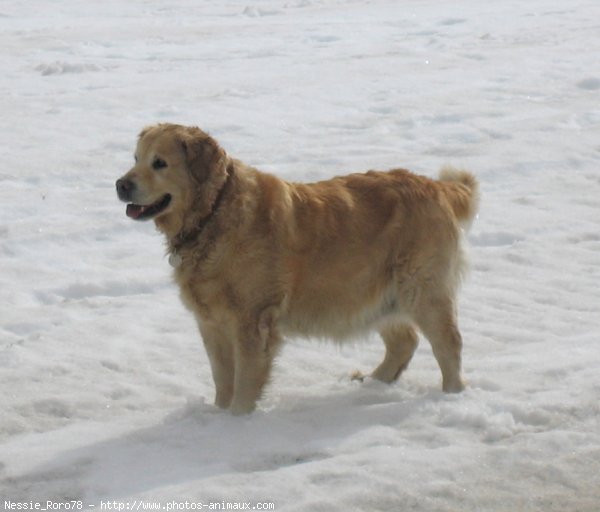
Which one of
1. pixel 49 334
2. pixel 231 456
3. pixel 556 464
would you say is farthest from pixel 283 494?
pixel 49 334

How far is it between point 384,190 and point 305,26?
14.4 meters

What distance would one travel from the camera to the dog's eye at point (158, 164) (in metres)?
6.27

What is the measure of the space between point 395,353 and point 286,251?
109 cm

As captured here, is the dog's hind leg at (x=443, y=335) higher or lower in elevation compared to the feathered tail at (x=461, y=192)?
lower

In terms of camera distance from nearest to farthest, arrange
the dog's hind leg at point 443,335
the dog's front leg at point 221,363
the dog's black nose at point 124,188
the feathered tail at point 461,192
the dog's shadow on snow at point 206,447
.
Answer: the dog's shadow on snow at point 206,447
the dog's black nose at point 124,188
the dog's front leg at point 221,363
the dog's hind leg at point 443,335
the feathered tail at point 461,192

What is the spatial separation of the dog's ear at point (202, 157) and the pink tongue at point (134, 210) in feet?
1.07

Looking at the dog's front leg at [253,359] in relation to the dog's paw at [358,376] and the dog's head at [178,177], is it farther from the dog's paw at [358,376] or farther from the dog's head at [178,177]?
the dog's paw at [358,376]

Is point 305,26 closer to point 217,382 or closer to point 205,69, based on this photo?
point 205,69

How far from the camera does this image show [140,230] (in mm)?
10016

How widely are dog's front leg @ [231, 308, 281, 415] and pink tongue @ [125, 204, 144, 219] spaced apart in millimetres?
804

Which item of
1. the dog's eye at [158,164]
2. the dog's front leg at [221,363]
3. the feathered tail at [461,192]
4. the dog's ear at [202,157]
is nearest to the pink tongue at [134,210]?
the dog's eye at [158,164]

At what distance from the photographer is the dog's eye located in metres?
6.27

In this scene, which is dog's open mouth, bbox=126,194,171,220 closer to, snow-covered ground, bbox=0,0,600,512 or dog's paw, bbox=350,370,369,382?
snow-covered ground, bbox=0,0,600,512

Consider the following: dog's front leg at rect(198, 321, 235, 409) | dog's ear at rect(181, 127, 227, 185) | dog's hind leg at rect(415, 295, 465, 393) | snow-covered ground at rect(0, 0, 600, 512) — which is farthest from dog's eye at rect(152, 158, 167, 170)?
dog's hind leg at rect(415, 295, 465, 393)
